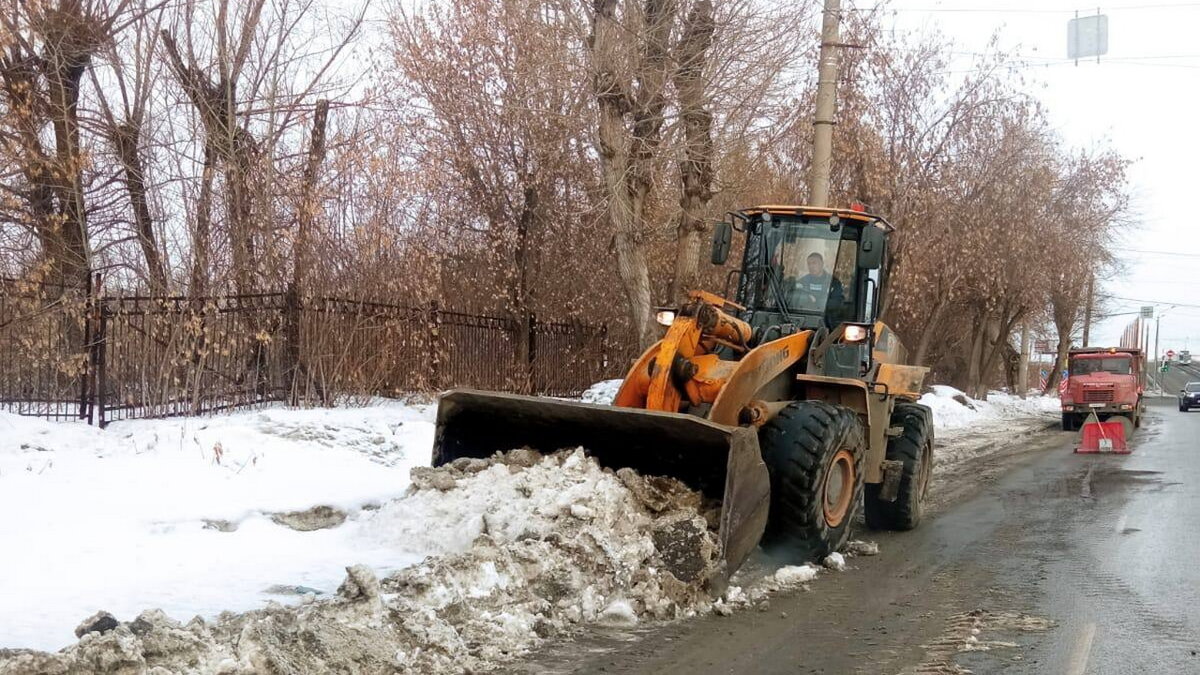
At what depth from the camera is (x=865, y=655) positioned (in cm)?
551

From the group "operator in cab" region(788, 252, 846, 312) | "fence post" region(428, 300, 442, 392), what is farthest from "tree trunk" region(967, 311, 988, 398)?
"operator in cab" region(788, 252, 846, 312)

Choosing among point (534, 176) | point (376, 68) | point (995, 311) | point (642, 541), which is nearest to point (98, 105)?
point (376, 68)

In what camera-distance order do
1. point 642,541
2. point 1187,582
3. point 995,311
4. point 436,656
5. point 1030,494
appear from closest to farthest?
point 436,656 < point 642,541 < point 1187,582 < point 1030,494 < point 995,311

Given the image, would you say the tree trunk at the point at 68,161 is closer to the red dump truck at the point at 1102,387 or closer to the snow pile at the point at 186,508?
the snow pile at the point at 186,508

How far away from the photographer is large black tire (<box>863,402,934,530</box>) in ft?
30.9

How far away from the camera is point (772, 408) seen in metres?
→ 7.49

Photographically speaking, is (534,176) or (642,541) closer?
(642,541)

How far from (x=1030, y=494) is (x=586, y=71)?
8421 millimetres

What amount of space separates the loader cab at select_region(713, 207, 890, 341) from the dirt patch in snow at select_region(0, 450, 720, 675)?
2.43 meters

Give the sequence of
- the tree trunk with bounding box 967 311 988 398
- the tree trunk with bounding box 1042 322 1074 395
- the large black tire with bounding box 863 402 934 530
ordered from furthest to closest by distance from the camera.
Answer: the tree trunk with bounding box 1042 322 1074 395 < the tree trunk with bounding box 967 311 988 398 < the large black tire with bounding box 863 402 934 530

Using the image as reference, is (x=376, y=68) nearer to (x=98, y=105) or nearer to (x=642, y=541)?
(x=98, y=105)

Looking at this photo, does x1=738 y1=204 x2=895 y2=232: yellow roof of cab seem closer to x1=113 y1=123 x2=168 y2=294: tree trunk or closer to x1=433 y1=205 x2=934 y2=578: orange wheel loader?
x1=433 y1=205 x2=934 y2=578: orange wheel loader

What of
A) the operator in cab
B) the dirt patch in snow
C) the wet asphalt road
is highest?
the operator in cab

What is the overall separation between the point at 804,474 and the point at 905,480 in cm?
263
